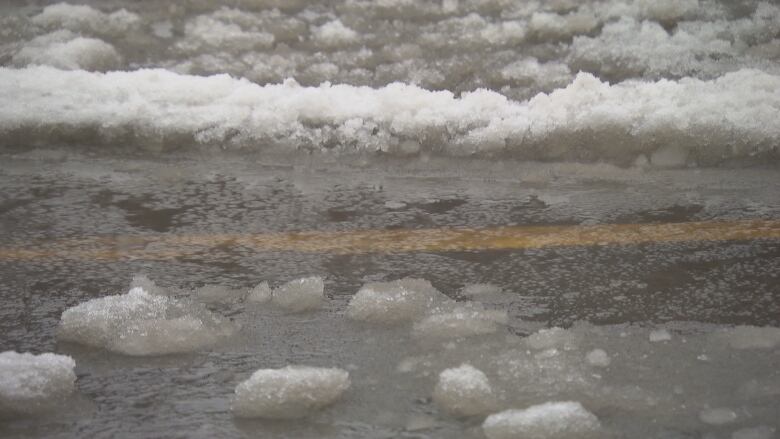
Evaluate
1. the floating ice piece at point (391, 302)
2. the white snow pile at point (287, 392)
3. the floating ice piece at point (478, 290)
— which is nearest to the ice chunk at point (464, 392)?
the white snow pile at point (287, 392)

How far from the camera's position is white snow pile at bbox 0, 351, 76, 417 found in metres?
1.95

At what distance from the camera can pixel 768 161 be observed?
3.74 m

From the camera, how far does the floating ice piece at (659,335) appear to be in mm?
2248

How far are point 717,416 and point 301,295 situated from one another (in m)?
1.04

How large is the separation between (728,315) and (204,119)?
250 centimetres

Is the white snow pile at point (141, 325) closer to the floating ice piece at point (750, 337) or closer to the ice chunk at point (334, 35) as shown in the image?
the floating ice piece at point (750, 337)

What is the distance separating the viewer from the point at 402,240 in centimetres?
294

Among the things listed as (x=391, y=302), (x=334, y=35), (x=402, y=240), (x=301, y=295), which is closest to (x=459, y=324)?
(x=391, y=302)

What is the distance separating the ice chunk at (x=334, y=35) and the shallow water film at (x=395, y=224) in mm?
15

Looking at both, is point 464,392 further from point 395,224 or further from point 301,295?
point 395,224

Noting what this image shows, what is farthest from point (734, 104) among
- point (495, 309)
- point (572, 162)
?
point (495, 309)

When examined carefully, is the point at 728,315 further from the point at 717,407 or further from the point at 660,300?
the point at 717,407

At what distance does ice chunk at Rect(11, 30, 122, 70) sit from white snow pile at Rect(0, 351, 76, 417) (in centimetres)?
332

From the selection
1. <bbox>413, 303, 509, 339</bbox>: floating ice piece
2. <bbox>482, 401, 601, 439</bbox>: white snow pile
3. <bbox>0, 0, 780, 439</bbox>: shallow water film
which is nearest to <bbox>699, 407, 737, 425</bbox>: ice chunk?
<bbox>0, 0, 780, 439</bbox>: shallow water film
